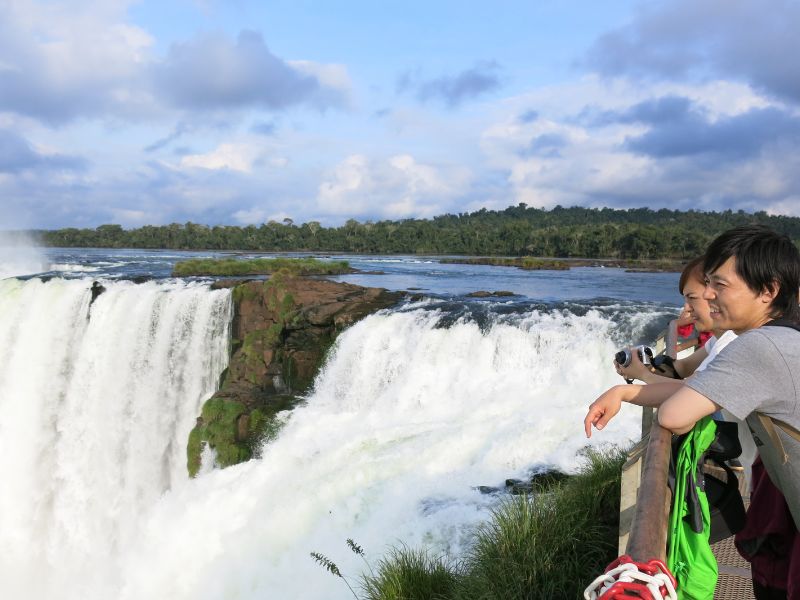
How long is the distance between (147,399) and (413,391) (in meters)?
7.10

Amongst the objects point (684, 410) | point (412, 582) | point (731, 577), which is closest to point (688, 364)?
point (684, 410)

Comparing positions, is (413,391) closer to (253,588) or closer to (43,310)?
(253,588)

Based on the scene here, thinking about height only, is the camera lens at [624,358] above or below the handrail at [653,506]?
above

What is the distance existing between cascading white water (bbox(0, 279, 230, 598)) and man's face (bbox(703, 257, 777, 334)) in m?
12.4

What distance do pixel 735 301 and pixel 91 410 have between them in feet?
52.0

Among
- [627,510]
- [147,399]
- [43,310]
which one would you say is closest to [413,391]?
[147,399]

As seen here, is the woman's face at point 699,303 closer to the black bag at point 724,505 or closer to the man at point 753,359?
the man at point 753,359

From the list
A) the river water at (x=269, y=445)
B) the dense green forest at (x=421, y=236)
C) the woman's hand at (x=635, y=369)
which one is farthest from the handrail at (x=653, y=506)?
the dense green forest at (x=421, y=236)

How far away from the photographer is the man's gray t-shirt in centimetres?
164

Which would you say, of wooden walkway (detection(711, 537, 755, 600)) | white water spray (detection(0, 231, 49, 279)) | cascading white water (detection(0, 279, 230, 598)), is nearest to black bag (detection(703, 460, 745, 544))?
wooden walkway (detection(711, 537, 755, 600))

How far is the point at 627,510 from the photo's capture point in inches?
102

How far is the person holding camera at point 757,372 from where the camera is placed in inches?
64.8

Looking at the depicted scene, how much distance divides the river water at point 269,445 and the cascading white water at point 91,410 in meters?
0.04

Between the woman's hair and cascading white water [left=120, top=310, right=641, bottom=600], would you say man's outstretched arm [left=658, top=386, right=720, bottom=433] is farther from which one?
cascading white water [left=120, top=310, right=641, bottom=600]
